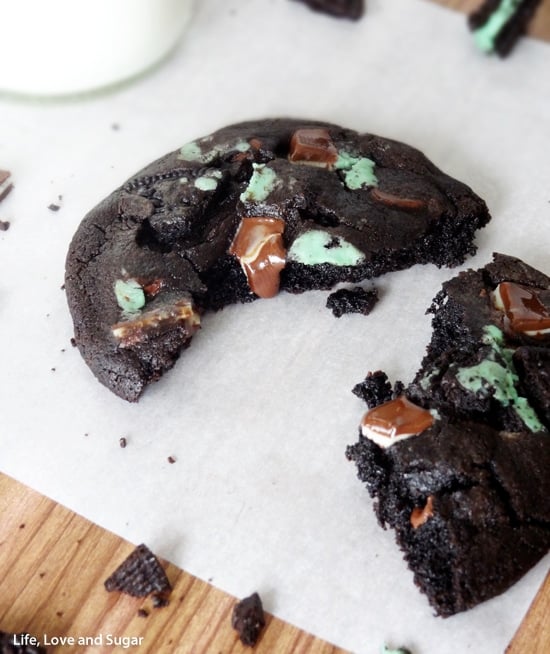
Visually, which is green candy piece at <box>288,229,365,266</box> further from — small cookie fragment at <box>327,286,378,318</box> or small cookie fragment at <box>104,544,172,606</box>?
small cookie fragment at <box>104,544,172,606</box>

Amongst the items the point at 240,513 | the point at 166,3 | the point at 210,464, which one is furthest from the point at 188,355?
the point at 166,3

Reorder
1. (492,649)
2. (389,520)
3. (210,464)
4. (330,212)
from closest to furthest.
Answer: (492,649), (389,520), (210,464), (330,212)

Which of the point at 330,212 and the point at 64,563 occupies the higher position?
the point at 330,212

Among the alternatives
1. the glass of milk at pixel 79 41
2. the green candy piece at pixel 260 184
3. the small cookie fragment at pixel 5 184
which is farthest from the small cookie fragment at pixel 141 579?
the glass of milk at pixel 79 41

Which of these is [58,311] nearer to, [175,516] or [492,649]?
[175,516]

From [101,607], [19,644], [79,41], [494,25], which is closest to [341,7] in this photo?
[494,25]

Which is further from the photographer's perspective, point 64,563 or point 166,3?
point 166,3

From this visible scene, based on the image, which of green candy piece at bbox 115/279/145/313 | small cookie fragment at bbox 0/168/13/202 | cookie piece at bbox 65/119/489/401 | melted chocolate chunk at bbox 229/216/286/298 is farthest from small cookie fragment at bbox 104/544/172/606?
small cookie fragment at bbox 0/168/13/202
